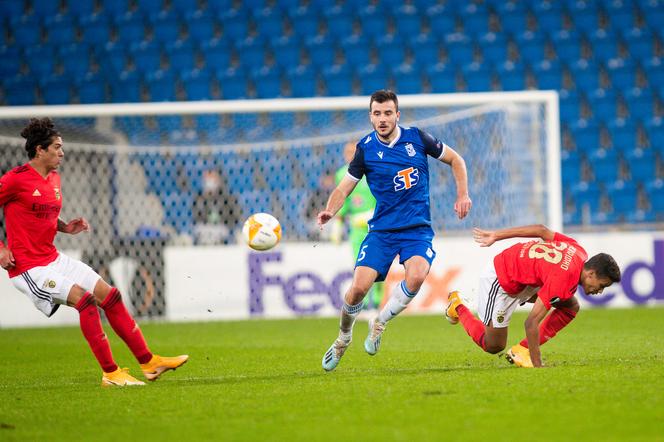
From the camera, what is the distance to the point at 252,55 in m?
19.0

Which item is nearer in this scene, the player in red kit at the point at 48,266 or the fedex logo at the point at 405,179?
the player in red kit at the point at 48,266

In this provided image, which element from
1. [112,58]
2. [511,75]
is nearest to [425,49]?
[511,75]

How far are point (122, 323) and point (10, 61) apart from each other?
521 inches

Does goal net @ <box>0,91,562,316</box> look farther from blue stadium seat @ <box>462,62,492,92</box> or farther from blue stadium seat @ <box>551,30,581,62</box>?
blue stadium seat @ <box>551,30,581,62</box>

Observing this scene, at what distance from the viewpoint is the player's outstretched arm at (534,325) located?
21.5ft

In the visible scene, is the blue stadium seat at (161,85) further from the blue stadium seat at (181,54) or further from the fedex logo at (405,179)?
the fedex logo at (405,179)

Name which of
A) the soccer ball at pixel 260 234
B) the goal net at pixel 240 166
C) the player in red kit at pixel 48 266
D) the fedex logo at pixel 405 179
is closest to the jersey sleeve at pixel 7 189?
the player in red kit at pixel 48 266

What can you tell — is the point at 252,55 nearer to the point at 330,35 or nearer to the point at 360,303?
the point at 330,35

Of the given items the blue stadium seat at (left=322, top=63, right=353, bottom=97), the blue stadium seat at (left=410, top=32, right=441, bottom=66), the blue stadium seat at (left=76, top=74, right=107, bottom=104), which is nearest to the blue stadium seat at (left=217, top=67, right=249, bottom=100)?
the blue stadium seat at (left=322, top=63, right=353, bottom=97)

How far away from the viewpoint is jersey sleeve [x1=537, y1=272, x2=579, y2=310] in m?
6.62

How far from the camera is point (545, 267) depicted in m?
6.80

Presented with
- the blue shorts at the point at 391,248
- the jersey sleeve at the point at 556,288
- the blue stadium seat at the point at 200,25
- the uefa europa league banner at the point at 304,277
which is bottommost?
the uefa europa league banner at the point at 304,277

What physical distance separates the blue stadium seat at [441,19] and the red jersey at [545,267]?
12594mm

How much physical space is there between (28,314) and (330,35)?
861cm
